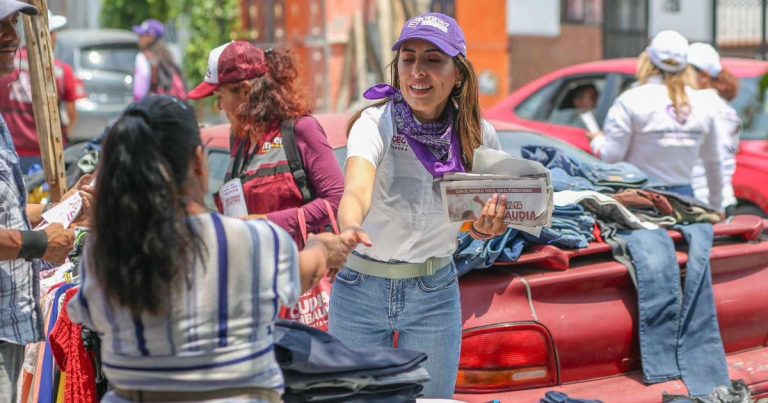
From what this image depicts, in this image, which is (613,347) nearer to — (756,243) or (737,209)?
(756,243)

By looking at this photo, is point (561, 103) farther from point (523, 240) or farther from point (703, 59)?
point (523, 240)

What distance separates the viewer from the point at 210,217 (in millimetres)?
2432

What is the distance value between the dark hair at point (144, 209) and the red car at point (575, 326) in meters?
1.89

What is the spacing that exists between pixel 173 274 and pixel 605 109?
674 centimetres

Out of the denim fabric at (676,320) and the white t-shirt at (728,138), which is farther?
the white t-shirt at (728,138)

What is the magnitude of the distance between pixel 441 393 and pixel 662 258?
4.46ft

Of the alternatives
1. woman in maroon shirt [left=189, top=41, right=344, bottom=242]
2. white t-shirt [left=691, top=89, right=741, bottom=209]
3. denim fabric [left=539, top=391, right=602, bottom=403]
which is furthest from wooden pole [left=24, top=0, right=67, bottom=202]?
white t-shirt [left=691, top=89, right=741, bottom=209]

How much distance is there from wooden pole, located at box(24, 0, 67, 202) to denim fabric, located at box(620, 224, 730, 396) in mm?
2364

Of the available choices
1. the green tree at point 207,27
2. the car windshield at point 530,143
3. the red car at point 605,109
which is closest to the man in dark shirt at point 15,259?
the car windshield at point 530,143

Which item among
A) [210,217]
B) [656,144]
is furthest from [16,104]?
[210,217]

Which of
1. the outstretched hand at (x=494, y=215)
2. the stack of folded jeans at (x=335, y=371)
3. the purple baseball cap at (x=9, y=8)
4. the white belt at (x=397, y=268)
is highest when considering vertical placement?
the purple baseball cap at (x=9, y=8)

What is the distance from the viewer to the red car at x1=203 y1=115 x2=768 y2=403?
4.09 m

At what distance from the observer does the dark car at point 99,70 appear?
15234 mm

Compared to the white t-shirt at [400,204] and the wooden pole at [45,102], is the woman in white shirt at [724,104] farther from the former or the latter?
the wooden pole at [45,102]
